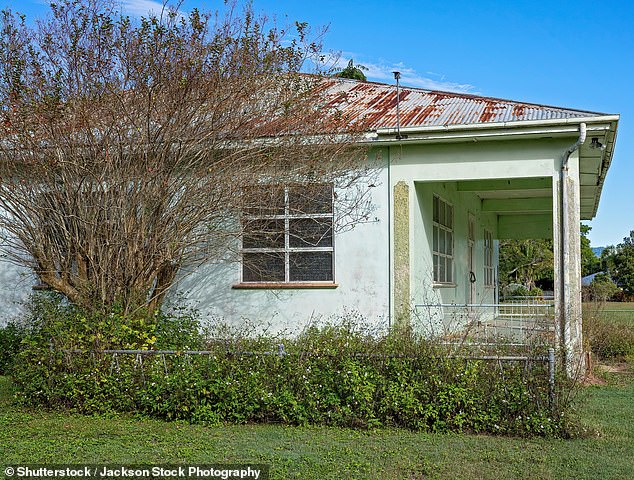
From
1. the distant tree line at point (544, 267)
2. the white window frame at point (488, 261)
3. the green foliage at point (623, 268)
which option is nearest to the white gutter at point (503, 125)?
the white window frame at point (488, 261)

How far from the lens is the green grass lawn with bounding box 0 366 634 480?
243 inches

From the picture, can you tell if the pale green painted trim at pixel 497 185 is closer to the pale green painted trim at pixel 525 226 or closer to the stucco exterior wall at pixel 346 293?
the stucco exterior wall at pixel 346 293

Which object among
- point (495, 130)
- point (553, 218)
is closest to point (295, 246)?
point (495, 130)

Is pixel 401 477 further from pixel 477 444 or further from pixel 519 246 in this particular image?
pixel 519 246

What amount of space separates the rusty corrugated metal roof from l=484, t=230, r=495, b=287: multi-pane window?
765 centimetres

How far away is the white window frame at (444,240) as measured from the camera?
1343cm

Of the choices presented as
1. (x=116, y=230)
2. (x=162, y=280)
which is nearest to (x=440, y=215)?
(x=162, y=280)

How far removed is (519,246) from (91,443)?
4352 centimetres

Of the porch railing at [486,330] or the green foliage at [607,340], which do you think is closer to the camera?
the porch railing at [486,330]

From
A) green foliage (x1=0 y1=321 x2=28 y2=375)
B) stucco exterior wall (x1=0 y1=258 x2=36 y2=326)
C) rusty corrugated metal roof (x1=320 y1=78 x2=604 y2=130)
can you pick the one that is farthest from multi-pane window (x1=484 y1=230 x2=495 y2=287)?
green foliage (x1=0 y1=321 x2=28 y2=375)

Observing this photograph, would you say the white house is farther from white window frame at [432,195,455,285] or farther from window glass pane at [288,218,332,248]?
white window frame at [432,195,455,285]

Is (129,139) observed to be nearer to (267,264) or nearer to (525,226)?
(267,264)

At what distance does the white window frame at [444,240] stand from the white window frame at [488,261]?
5.11m

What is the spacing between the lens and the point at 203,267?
1202 cm
